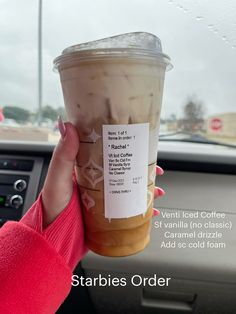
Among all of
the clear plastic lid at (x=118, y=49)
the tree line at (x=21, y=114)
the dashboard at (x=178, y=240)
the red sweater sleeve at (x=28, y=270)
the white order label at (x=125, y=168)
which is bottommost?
the dashboard at (x=178, y=240)

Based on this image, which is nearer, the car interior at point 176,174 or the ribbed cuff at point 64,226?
the ribbed cuff at point 64,226

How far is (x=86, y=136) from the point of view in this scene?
2.14 ft

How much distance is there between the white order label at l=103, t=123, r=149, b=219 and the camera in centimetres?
63

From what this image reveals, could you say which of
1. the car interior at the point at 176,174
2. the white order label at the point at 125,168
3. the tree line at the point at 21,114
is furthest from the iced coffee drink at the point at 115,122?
the tree line at the point at 21,114

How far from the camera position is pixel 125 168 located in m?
0.65

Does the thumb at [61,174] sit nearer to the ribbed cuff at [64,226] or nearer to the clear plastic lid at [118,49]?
the ribbed cuff at [64,226]

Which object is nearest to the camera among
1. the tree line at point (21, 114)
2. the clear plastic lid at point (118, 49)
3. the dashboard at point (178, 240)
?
the clear plastic lid at point (118, 49)

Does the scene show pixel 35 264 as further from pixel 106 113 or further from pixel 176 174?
pixel 176 174

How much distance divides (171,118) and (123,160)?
2.54ft

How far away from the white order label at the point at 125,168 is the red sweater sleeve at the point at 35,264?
0.11 meters

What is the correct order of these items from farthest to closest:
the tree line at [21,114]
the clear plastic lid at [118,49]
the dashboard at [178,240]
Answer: the tree line at [21,114]
the dashboard at [178,240]
the clear plastic lid at [118,49]

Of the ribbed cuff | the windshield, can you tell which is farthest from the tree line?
the ribbed cuff

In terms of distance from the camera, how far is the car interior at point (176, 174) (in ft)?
3.93

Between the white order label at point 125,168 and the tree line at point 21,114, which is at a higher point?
the white order label at point 125,168
